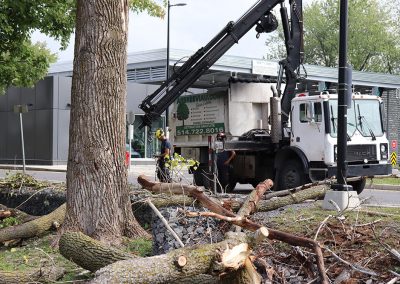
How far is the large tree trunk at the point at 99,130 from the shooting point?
7.84 meters

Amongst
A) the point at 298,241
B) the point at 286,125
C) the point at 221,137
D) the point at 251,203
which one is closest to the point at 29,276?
the point at 298,241

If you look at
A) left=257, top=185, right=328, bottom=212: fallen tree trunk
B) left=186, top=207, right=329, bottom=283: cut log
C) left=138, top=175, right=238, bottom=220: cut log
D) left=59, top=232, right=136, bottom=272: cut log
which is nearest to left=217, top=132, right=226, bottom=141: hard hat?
left=257, top=185, right=328, bottom=212: fallen tree trunk

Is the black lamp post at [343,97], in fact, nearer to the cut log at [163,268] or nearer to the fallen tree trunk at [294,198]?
the fallen tree trunk at [294,198]

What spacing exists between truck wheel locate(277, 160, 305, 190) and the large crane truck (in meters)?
0.02

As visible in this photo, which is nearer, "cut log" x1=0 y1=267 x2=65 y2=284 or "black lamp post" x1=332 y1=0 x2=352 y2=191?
"cut log" x1=0 y1=267 x2=65 y2=284

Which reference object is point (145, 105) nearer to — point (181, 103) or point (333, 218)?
point (181, 103)

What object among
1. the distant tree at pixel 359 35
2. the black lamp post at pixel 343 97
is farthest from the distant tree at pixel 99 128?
the distant tree at pixel 359 35

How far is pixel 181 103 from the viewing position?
757 inches

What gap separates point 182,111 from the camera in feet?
62.8

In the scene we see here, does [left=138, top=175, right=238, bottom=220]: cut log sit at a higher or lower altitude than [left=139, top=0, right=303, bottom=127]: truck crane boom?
lower

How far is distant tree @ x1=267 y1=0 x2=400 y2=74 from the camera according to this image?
192 ft

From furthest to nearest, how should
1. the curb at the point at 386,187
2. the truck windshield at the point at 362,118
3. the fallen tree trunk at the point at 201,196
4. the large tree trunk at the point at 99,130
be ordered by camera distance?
the curb at the point at 386,187 < the truck windshield at the point at 362,118 < the large tree trunk at the point at 99,130 < the fallen tree trunk at the point at 201,196

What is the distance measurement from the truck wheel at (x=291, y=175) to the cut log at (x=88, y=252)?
8985mm

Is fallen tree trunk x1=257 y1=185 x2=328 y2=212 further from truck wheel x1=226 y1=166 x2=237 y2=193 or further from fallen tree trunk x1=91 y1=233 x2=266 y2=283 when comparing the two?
truck wheel x1=226 y1=166 x2=237 y2=193
